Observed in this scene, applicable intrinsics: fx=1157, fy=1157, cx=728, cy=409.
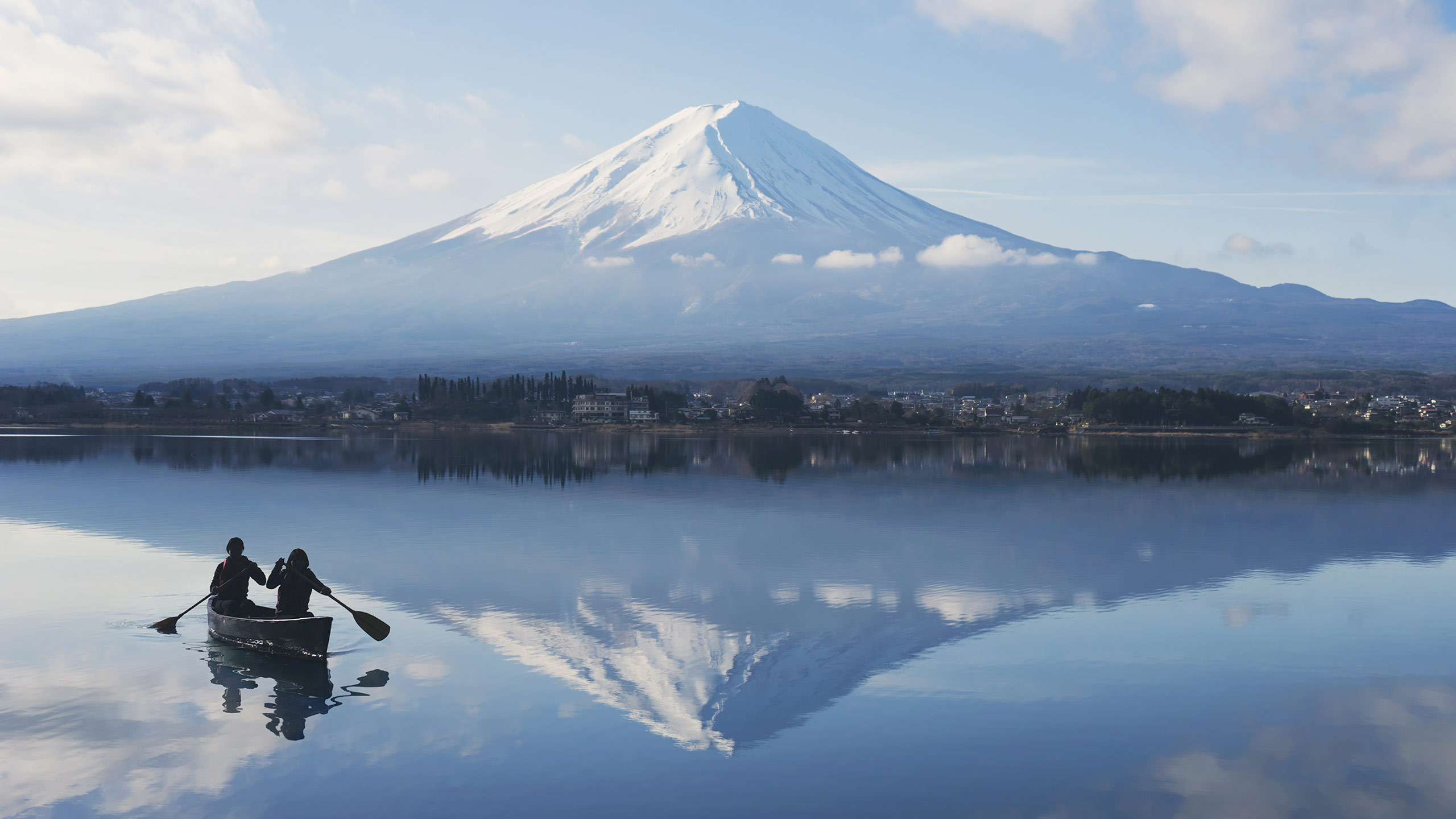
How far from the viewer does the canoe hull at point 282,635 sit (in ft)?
35.1

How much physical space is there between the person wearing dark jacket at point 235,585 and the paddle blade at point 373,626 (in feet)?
3.59

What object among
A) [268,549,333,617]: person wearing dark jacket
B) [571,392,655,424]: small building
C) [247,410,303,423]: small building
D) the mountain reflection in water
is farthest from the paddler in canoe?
[247,410,303,423]: small building

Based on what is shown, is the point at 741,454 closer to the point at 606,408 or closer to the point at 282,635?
the point at 282,635

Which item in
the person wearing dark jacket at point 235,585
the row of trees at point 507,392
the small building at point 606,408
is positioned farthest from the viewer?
the row of trees at point 507,392

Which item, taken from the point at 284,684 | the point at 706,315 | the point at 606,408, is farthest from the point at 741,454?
the point at 706,315

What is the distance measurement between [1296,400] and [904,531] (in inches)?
3403

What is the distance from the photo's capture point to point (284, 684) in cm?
1029

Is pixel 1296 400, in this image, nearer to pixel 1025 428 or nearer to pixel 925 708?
pixel 1025 428

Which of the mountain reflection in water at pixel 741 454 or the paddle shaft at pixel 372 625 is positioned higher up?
the paddle shaft at pixel 372 625

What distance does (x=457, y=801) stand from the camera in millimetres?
7344

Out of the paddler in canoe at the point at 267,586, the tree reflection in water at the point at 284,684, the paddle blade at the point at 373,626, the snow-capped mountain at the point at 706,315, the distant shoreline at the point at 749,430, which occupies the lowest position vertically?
the distant shoreline at the point at 749,430

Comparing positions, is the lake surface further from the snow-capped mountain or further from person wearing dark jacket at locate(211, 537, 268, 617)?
the snow-capped mountain

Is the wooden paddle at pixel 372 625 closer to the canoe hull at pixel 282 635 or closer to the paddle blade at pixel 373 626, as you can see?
the paddle blade at pixel 373 626

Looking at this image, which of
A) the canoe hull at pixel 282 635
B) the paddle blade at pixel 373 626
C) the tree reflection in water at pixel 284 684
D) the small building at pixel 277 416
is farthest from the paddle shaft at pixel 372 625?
the small building at pixel 277 416
